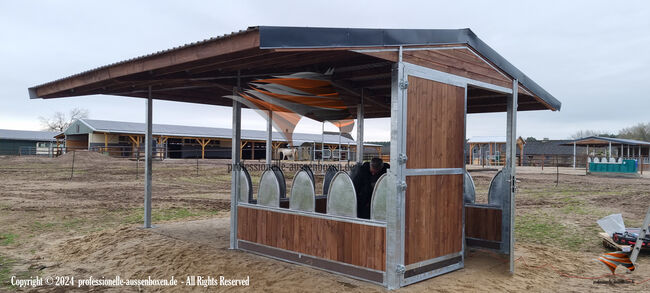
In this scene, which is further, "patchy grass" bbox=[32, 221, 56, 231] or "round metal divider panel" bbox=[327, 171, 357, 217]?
"patchy grass" bbox=[32, 221, 56, 231]

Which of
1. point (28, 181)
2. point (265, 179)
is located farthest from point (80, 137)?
point (265, 179)

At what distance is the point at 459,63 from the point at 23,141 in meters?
48.1

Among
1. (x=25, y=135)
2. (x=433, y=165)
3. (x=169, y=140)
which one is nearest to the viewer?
(x=433, y=165)

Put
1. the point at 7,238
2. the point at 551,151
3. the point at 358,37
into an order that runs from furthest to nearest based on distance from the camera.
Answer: the point at 551,151, the point at 7,238, the point at 358,37

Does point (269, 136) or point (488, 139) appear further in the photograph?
point (488, 139)

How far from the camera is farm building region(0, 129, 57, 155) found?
40.4 metres

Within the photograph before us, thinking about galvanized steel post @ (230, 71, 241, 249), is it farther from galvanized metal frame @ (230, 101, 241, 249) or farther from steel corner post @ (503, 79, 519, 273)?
steel corner post @ (503, 79, 519, 273)

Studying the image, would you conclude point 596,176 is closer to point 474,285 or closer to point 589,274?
point 589,274

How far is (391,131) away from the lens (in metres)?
4.58

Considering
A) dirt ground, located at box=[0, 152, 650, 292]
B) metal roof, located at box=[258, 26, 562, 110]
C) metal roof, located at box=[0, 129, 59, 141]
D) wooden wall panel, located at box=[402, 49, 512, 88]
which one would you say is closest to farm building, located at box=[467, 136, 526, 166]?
dirt ground, located at box=[0, 152, 650, 292]

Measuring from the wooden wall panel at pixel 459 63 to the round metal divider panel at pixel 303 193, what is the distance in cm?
198

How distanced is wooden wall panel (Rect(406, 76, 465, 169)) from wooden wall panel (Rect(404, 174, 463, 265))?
21cm

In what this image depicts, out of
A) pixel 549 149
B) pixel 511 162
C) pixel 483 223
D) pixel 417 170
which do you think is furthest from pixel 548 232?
pixel 549 149

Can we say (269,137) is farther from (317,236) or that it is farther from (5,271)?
(5,271)
